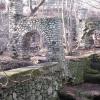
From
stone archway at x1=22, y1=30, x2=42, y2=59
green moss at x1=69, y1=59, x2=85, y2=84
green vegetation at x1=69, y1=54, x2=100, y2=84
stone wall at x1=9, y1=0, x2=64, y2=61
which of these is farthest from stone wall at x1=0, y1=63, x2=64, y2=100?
stone archway at x1=22, y1=30, x2=42, y2=59

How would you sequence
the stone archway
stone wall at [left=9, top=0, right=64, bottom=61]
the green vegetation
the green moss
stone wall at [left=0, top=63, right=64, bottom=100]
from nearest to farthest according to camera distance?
stone wall at [left=0, top=63, right=64, bottom=100] < stone wall at [left=9, top=0, right=64, bottom=61] < the green moss < the green vegetation < the stone archway

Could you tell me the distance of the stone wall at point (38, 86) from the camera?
8873 millimetres

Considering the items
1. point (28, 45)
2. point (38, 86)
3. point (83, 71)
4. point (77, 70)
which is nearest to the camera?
point (38, 86)

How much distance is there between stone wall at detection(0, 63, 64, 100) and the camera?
8.87 m

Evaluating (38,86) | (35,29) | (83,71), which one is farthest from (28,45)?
(38,86)

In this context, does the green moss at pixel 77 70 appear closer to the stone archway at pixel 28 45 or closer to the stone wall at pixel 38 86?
the stone archway at pixel 28 45

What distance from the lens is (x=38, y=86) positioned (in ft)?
34.8

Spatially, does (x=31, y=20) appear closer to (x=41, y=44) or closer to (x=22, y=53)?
(x=22, y=53)

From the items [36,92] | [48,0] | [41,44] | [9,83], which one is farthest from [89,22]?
[9,83]

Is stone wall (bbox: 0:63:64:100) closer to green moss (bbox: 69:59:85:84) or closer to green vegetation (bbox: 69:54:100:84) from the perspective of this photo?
green moss (bbox: 69:59:85:84)

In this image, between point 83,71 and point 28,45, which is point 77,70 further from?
point 28,45

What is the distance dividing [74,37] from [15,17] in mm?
9781

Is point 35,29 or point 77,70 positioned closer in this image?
point 77,70

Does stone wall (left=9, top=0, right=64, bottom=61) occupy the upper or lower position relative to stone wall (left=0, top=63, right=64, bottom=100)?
upper
